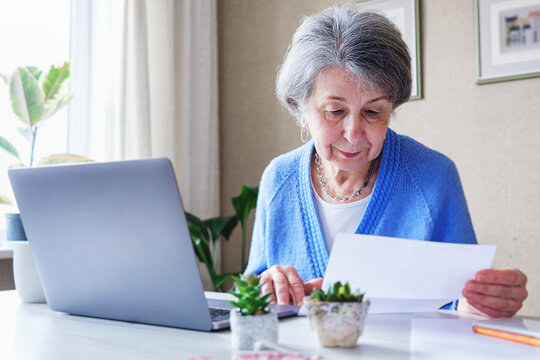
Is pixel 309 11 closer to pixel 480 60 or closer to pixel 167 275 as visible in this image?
pixel 480 60

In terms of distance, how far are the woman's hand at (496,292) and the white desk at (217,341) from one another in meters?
0.05

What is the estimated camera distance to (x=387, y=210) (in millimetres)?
1354

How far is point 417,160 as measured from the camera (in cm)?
140

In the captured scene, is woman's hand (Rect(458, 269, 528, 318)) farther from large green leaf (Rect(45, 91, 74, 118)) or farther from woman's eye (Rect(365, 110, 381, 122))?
large green leaf (Rect(45, 91, 74, 118))

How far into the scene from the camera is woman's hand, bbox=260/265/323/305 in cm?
106

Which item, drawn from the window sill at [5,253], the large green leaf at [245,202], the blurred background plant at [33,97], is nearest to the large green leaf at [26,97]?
the blurred background plant at [33,97]

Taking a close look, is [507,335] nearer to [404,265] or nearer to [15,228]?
[404,265]

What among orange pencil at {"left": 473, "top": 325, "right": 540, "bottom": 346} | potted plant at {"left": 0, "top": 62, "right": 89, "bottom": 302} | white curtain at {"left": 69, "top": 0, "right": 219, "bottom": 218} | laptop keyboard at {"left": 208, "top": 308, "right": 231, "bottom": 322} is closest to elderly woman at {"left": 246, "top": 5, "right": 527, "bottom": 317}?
laptop keyboard at {"left": 208, "top": 308, "right": 231, "bottom": 322}

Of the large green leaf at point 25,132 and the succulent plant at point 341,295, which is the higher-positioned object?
the large green leaf at point 25,132

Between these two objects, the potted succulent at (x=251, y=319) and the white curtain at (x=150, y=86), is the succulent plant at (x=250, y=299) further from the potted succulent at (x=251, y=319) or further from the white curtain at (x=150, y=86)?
the white curtain at (x=150, y=86)

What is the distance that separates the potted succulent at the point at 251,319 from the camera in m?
0.69

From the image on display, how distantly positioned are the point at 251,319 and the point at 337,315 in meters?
0.10

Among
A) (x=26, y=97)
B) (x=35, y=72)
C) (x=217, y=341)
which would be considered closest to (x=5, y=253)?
(x=26, y=97)

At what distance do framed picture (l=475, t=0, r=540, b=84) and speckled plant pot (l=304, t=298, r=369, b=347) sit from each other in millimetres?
1903
